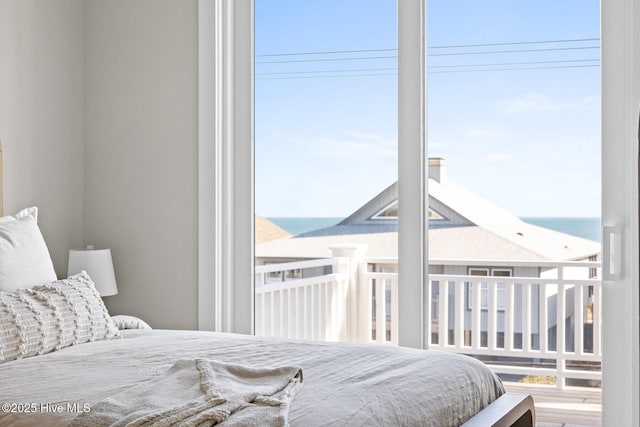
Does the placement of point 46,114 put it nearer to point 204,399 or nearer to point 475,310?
point 475,310

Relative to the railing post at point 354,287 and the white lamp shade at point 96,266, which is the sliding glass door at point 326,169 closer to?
the railing post at point 354,287

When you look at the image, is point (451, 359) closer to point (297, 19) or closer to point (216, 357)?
point (216, 357)

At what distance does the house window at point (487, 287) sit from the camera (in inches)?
133

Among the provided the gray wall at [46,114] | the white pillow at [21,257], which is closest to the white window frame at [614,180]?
the white pillow at [21,257]

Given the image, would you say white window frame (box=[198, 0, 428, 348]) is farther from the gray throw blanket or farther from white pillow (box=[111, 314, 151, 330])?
the gray throw blanket

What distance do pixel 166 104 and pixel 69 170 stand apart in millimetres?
606

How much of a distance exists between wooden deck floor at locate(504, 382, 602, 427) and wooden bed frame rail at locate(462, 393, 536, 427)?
81 cm

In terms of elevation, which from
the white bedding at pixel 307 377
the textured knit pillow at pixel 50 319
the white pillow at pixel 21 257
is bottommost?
the white bedding at pixel 307 377

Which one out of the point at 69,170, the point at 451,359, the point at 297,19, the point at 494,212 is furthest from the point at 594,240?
the point at 69,170

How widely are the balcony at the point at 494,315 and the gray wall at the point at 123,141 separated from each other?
66 cm

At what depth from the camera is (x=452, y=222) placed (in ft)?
11.2

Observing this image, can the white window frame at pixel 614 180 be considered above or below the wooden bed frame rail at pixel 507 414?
above

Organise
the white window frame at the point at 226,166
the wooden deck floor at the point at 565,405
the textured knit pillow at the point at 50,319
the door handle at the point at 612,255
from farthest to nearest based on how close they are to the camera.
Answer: the white window frame at the point at 226,166, the wooden deck floor at the point at 565,405, the door handle at the point at 612,255, the textured knit pillow at the point at 50,319

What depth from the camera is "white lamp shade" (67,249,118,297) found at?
3.56 meters
